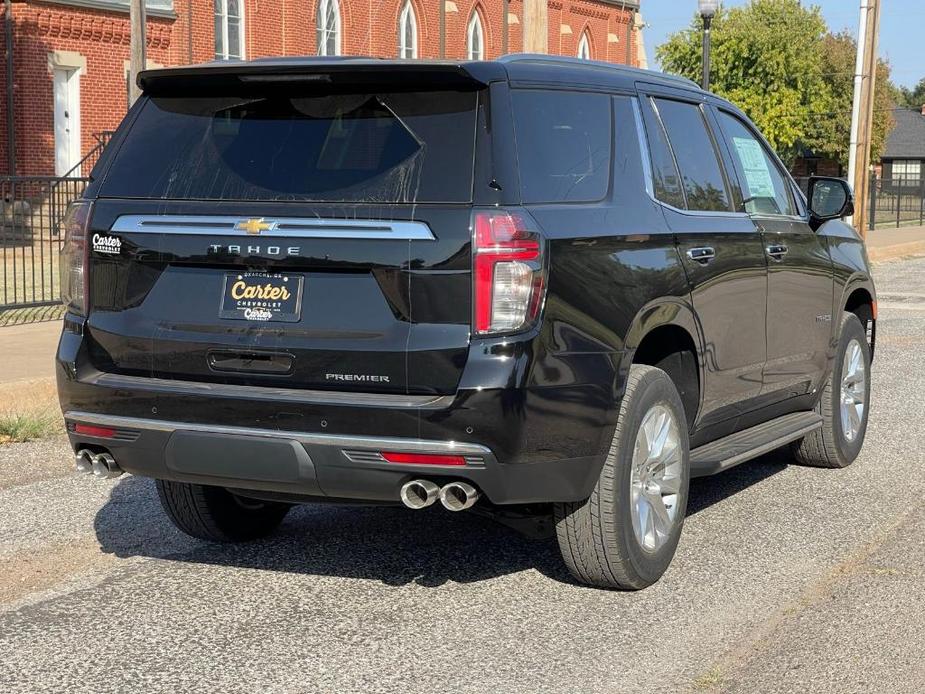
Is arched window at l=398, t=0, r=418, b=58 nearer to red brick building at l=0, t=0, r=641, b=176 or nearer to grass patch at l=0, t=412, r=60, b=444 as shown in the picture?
red brick building at l=0, t=0, r=641, b=176

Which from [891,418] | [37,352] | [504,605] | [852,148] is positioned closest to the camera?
[504,605]

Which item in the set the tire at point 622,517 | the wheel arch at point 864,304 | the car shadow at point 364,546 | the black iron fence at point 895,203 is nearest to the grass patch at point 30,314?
the car shadow at point 364,546

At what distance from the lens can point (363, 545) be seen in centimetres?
627

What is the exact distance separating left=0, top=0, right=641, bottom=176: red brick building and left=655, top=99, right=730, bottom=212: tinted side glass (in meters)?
23.7

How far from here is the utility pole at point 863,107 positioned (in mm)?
26875

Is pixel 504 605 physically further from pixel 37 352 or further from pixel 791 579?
pixel 37 352

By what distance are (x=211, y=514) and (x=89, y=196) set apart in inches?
58.7

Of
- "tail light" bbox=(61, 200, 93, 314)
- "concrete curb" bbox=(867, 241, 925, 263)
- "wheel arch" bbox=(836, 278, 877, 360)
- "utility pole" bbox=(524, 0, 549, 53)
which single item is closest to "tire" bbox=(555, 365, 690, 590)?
"tail light" bbox=(61, 200, 93, 314)

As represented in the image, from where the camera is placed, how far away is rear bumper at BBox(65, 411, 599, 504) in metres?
A: 4.78

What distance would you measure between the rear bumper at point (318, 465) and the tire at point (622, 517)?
0.17m

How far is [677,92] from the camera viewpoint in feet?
20.9

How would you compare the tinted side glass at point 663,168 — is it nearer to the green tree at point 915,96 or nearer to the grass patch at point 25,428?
the grass patch at point 25,428

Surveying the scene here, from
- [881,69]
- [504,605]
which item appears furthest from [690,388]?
[881,69]

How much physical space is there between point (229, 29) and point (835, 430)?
96.4ft
